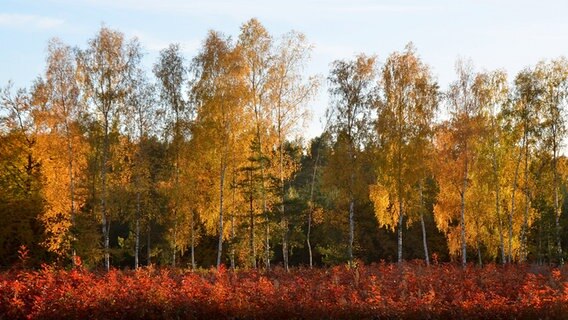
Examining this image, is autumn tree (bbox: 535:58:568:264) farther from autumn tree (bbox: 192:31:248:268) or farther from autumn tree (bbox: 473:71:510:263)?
autumn tree (bbox: 192:31:248:268)

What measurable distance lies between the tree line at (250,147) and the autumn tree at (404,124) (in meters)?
0.06

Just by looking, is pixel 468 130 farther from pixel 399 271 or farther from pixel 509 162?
pixel 399 271

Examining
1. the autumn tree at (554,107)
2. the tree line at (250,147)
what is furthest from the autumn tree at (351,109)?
the autumn tree at (554,107)

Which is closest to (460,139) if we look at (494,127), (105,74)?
(494,127)

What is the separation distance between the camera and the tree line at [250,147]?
2784 cm

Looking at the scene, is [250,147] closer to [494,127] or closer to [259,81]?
[259,81]

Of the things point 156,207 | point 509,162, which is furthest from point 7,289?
point 509,162

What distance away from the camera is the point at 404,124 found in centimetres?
2875

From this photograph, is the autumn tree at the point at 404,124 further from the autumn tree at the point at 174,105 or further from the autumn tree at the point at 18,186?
the autumn tree at the point at 18,186

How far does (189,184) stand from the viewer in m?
30.2

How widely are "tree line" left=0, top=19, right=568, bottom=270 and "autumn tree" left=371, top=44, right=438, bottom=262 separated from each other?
64 mm

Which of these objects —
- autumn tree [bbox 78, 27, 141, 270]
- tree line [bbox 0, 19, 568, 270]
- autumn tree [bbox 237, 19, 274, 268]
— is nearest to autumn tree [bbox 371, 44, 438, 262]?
tree line [bbox 0, 19, 568, 270]

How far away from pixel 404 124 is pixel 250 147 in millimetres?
7656

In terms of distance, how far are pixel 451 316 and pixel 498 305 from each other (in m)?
0.96
